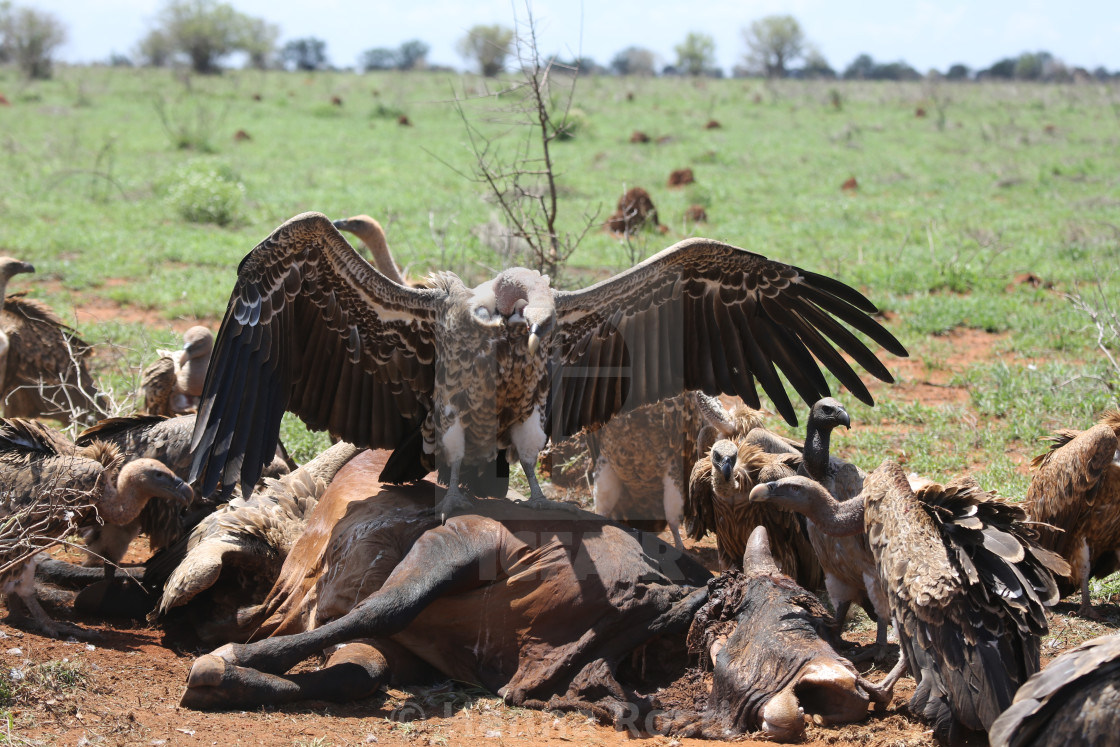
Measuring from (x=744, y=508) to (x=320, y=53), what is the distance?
252ft

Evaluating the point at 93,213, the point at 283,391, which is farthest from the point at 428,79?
the point at 283,391

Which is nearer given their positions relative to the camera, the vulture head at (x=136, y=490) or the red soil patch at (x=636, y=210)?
the vulture head at (x=136, y=490)

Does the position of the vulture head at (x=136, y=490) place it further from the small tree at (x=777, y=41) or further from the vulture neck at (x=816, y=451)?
the small tree at (x=777, y=41)

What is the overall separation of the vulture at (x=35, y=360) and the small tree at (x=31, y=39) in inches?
1372

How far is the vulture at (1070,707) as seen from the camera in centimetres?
296

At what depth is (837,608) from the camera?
4.49 metres

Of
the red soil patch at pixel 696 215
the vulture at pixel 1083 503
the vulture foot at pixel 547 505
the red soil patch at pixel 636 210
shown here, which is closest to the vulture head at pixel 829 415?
the vulture at pixel 1083 503

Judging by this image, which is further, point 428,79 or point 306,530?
point 428,79

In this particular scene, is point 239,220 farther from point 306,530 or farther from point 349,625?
point 349,625

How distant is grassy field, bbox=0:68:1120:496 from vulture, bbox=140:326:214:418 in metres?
0.33

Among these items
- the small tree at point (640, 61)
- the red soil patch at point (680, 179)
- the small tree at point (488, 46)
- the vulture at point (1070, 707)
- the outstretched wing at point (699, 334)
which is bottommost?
the vulture at point (1070, 707)

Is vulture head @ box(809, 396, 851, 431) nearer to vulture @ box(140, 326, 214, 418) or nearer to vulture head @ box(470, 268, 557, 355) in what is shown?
vulture head @ box(470, 268, 557, 355)

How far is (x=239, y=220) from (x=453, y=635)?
34.2ft

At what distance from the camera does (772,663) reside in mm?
3701
